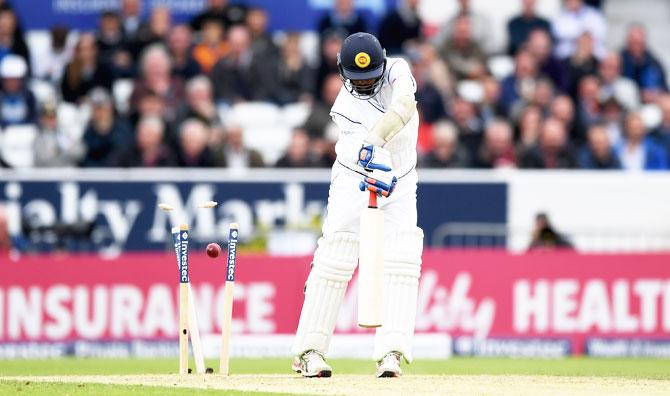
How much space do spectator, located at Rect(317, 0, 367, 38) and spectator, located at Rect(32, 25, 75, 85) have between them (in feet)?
11.3

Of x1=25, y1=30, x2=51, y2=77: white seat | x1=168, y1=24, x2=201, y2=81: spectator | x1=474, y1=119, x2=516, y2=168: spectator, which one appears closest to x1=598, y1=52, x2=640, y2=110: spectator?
x1=474, y1=119, x2=516, y2=168: spectator

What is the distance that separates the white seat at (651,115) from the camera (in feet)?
73.7

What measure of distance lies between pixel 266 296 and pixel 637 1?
9.54 meters

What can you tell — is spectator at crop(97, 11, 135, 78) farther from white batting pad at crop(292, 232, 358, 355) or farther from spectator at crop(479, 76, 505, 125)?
white batting pad at crop(292, 232, 358, 355)

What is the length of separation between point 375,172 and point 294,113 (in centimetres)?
1103

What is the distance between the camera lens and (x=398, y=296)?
38.1ft

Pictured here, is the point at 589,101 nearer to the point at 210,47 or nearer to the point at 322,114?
the point at 322,114

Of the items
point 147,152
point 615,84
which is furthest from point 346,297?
point 615,84

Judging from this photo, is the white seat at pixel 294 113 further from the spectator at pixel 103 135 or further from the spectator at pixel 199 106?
the spectator at pixel 103 135

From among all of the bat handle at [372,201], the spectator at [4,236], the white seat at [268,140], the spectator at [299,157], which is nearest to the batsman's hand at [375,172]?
the bat handle at [372,201]

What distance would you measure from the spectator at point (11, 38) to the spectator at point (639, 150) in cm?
787

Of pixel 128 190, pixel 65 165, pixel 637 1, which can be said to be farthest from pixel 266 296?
pixel 637 1

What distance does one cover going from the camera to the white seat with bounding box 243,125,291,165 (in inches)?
850

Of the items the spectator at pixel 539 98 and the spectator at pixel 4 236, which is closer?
the spectator at pixel 4 236
